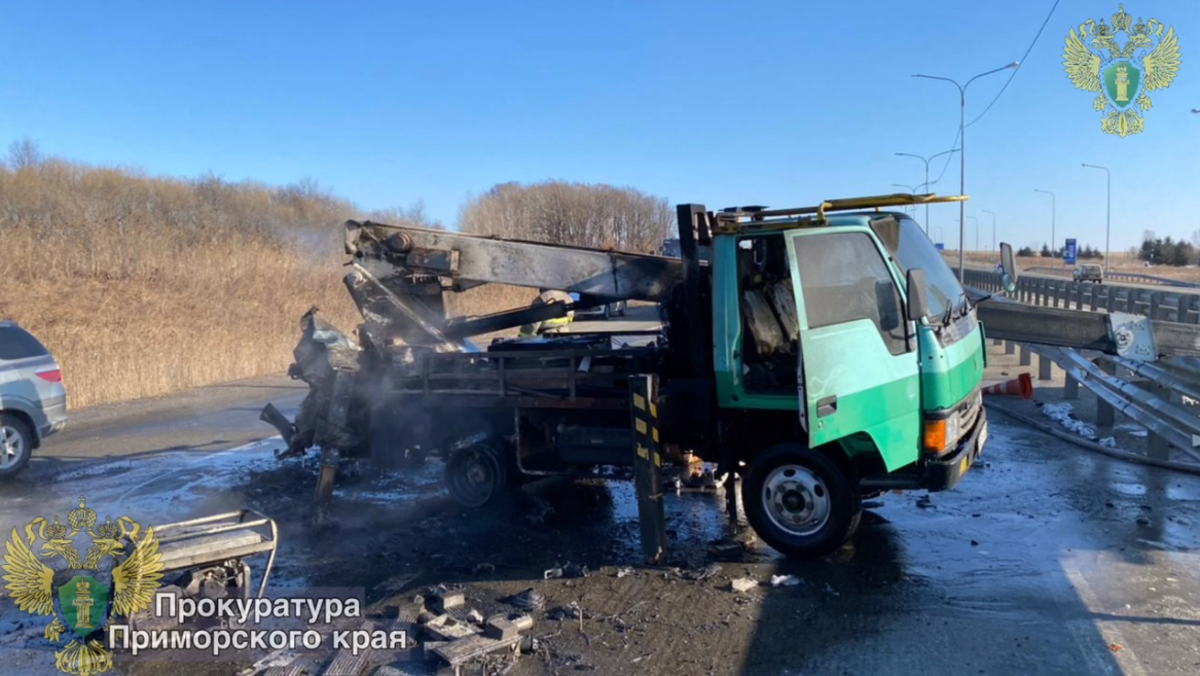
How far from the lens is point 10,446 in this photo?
32.5 ft

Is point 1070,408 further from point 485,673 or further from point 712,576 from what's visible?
point 485,673

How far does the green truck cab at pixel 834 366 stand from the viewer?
5801 mm

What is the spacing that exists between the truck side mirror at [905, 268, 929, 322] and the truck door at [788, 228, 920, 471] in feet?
0.80

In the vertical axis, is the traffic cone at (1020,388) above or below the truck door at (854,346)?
below

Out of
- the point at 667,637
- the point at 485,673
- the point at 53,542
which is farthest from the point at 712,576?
the point at 53,542

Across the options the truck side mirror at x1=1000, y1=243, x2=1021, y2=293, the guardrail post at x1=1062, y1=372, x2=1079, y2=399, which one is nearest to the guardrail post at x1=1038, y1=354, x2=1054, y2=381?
the guardrail post at x1=1062, y1=372, x2=1079, y2=399

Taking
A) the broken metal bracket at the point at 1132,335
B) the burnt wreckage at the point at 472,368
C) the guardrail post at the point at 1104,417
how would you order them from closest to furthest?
the burnt wreckage at the point at 472,368
the broken metal bracket at the point at 1132,335
the guardrail post at the point at 1104,417

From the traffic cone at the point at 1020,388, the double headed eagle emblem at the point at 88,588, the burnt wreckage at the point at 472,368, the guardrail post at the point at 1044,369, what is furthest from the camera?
the guardrail post at the point at 1044,369

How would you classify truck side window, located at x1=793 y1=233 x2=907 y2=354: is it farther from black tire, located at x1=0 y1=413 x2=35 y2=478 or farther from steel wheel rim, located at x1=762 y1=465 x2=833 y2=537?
black tire, located at x1=0 y1=413 x2=35 y2=478

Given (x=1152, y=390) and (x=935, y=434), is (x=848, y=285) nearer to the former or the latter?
(x=935, y=434)

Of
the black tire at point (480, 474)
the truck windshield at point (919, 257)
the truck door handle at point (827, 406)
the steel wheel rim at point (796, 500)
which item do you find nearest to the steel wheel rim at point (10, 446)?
the black tire at point (480, 474)

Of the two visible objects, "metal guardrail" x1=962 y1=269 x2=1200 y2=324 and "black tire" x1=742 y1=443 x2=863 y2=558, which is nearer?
"black tire" x1=742 y1=443 x2=863 y2=558

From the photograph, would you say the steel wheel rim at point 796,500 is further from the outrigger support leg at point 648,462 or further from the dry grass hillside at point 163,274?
the dry grass hillside at point 163,274

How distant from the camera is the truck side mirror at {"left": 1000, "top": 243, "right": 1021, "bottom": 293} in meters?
7.49
